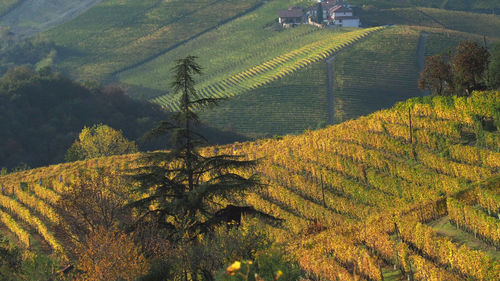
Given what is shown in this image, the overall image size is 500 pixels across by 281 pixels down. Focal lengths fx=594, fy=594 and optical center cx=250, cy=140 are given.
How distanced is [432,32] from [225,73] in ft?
175

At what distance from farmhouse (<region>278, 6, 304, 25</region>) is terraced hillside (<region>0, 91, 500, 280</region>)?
135 m

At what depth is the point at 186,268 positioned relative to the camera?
23375 mm

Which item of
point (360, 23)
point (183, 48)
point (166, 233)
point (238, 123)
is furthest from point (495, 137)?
point (183, 48)

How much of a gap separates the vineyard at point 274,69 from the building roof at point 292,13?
3162cm

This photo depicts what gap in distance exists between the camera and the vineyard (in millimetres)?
137250

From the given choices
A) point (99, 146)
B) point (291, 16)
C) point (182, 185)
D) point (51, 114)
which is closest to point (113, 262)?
point (182, 185)

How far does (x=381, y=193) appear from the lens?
35.9 metres

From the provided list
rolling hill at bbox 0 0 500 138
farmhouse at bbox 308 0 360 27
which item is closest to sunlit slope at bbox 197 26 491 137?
rolling hill at bbox 0 0 500 138

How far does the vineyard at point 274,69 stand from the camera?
137 m

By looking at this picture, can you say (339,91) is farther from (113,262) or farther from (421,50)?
(113,262)

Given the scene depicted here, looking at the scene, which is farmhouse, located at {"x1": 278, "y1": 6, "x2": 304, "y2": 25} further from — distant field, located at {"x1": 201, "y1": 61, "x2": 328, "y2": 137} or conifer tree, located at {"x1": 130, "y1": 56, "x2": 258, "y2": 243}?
conifer tree, located at {"x1": 130, "y1": 56, "x2": 258, "y2": 243}

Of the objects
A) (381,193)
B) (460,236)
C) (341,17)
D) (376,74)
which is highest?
(341,17)

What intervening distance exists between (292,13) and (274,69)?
47.3 metres

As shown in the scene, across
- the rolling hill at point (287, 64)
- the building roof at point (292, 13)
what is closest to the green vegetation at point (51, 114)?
the rolling hill at point (287, 64)
